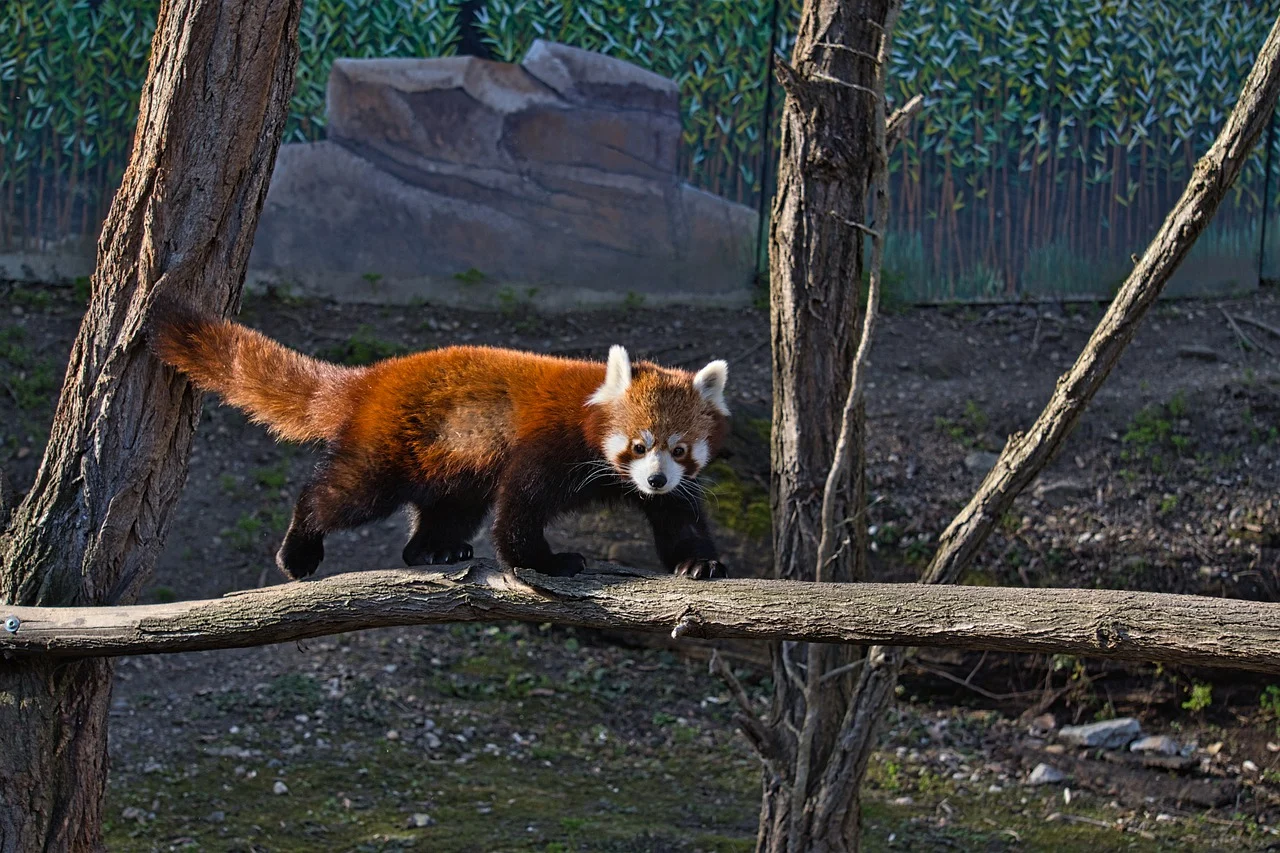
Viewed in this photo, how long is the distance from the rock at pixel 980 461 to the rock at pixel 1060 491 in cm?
28

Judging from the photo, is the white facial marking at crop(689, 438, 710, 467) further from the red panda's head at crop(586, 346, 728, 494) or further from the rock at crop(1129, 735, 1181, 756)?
the rock at crop(1129, 735, 1181, 756)

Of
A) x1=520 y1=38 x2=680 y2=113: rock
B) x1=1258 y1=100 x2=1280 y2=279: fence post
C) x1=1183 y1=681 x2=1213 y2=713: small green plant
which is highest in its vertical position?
x1=520 y1=38 x2=680 y2=113: rock

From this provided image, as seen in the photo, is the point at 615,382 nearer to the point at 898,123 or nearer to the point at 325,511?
the point at 325,511

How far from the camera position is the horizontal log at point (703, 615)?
2205mm

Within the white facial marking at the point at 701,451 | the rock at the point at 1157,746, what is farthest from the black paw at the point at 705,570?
the rock at the point at 1157,746

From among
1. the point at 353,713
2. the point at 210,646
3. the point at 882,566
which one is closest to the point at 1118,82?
the point at 882,566

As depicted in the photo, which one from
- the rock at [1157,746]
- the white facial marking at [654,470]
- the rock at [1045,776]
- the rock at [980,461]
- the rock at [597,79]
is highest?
the rock at [597,79]

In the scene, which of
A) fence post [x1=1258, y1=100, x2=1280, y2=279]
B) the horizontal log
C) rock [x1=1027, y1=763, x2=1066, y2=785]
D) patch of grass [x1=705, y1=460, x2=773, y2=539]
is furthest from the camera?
fence post [x1=1258, y1=100, x2=1280, y2=279]

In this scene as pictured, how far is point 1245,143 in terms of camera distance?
3199 millimetres

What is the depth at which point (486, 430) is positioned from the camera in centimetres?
339

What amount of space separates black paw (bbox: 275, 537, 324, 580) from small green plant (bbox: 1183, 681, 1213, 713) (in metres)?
3.78

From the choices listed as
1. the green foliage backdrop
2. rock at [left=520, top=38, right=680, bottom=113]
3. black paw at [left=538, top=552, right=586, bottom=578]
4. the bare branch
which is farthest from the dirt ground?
the bare branch

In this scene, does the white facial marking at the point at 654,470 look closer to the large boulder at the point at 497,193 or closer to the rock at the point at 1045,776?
the rock at the point at 1045,776

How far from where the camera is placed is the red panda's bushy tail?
10.4 feet
